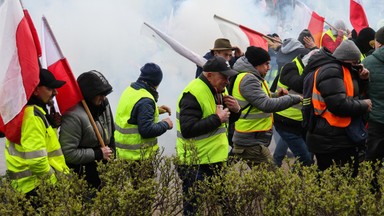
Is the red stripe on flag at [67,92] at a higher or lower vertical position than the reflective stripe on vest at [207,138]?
higher

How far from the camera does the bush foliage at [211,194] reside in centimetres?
407

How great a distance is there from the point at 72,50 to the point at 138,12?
241 cm

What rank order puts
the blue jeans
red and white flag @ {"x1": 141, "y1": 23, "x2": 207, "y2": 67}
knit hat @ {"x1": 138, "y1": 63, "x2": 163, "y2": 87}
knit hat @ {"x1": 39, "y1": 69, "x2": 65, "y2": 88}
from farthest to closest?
the blue jeans
red and white flag @ {"x1": 141, "y1": 23, "x2": 207, "y2": 67}
knit hat @ {"x1": 138, "y1": 63, "x2": 163, "y2": 87}
knit hat @ {"x1": 39, "y1": 69, "x2": 65, "y2": 88}

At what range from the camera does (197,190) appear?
4832 millimetres

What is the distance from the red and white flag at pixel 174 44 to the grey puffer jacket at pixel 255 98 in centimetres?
85

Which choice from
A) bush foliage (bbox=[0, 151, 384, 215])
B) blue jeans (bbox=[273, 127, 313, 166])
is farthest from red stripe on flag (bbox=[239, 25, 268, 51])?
bush foliage (bbox=[0, 151, 384, 215])

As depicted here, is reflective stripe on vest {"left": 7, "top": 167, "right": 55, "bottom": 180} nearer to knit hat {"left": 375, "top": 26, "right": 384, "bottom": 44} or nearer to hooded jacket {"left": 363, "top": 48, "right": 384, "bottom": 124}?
hooded jacket {"left": 363, "top": 48, "right": 384, "bottom": 124}

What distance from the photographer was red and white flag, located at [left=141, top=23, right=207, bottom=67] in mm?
7332

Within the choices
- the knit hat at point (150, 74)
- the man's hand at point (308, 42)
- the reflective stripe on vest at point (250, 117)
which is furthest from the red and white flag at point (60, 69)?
the man's hand at point (308, 42)

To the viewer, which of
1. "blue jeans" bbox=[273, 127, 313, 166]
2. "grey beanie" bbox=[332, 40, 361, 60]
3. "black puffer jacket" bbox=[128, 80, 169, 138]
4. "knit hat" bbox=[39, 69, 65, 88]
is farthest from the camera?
"blue jeans" bbox=[273, 127, 313, 166]

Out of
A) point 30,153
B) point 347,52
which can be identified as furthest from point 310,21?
point 30,153

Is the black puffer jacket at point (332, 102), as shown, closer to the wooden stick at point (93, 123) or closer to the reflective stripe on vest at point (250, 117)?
the reflective stripe on vest at point (250, 117)

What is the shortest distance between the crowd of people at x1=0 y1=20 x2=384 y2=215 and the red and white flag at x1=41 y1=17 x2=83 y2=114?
0.23ft

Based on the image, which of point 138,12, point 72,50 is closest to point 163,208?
point 72,50
